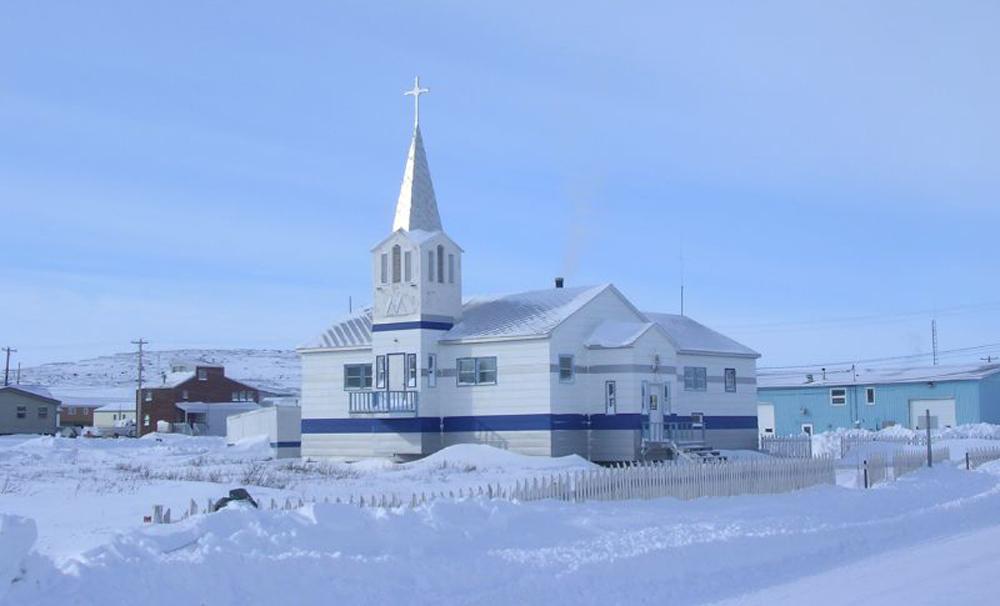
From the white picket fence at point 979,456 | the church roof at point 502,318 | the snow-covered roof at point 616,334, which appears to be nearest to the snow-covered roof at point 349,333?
the church roof at point 502,318

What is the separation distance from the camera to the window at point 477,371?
134 feet

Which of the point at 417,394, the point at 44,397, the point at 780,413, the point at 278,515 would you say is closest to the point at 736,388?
the point at 417,394

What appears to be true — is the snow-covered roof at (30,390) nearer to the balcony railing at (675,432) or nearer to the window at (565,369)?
the window at (565,369)

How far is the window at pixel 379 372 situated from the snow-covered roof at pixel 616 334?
750cm

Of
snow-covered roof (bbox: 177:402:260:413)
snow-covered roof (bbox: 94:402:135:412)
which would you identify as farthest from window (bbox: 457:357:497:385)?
snow-covered roof (bbox: 94:402:135:412)

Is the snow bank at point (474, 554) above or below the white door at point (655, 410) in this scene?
below

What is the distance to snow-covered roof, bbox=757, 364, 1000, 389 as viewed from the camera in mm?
67000

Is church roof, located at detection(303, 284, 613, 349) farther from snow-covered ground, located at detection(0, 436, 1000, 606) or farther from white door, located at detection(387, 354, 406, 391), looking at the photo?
snow-covered ground, located at detection(0, 436, 1000, 606)

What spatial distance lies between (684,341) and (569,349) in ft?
23.6

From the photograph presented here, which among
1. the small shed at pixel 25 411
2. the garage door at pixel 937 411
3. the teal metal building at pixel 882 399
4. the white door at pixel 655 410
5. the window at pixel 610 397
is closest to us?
the window at pixel 610 397

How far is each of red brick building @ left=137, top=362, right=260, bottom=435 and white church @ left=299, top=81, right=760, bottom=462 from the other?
61.5 metres

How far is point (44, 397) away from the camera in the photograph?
93.5m

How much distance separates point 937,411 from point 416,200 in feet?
128

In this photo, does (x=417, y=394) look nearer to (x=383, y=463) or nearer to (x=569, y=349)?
(x=383, y=463)
